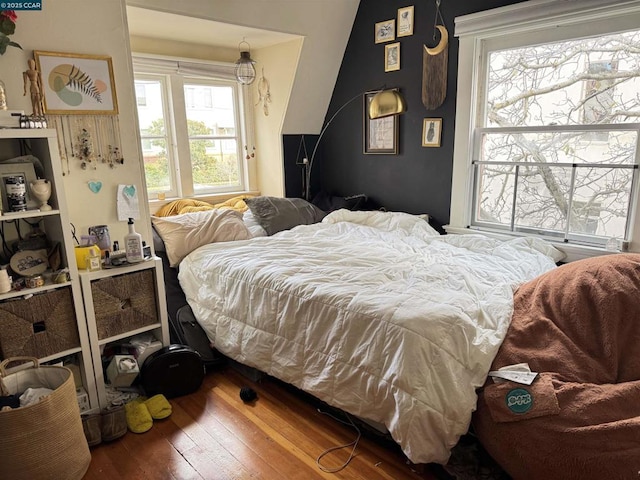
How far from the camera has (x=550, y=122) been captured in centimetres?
289

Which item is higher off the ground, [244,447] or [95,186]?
[95,186]

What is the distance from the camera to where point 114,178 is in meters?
2.45

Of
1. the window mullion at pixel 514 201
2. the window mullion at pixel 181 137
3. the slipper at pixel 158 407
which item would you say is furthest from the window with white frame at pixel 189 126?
the window mullion at pixel 514 201

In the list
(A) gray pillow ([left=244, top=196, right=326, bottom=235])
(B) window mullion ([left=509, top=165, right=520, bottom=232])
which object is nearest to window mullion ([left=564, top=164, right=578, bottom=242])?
(B) window mullion ([left=509, top=165, right=520, bottom=232])

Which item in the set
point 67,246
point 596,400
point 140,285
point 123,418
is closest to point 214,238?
point 140,285

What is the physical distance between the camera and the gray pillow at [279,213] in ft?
11.3

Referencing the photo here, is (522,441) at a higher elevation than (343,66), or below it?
below

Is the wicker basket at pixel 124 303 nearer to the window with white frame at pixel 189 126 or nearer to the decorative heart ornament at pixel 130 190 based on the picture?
the decorative heart ornament at pixel 130 190

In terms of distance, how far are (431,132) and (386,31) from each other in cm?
96

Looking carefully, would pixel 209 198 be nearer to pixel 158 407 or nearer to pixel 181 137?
pixel 181 137

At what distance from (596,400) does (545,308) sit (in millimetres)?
432

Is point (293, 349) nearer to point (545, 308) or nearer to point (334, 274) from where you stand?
point (334, 274)

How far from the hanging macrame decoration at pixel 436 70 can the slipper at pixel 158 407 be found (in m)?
2.79

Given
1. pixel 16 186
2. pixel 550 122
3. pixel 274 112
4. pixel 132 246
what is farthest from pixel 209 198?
pixel 550 122
